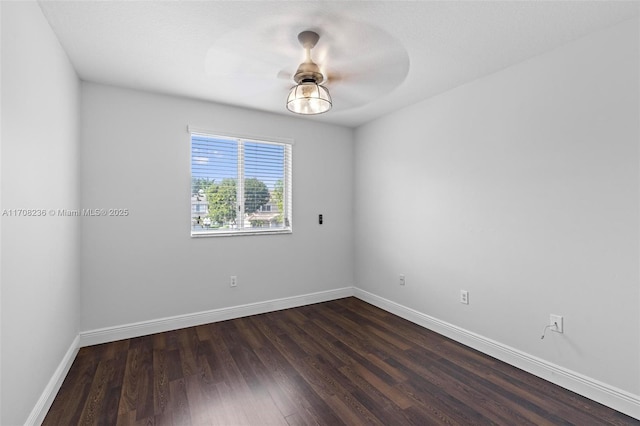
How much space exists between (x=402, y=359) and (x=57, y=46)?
3599mm

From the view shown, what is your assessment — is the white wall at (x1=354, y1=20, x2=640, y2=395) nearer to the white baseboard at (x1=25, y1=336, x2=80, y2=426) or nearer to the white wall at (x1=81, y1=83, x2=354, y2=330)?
the white wall at (x1=81, y1=83, x2=354, y2=330)

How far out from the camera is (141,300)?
120 inches

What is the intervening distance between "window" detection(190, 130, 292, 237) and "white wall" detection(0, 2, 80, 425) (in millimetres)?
1168

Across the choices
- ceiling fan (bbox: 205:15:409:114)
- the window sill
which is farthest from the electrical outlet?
the window sill

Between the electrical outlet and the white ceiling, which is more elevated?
the white ceiling

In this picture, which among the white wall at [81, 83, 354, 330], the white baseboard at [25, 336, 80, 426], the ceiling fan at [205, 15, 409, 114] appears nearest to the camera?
the white baseboard at [25, 336, 80, 426]

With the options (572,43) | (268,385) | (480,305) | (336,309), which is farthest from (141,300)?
(572,43)

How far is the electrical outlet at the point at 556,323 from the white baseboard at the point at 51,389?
11.3 ft

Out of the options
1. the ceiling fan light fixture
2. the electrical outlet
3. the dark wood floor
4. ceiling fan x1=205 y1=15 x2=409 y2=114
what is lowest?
the dark wood floor

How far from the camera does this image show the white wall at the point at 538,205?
76.6 inches

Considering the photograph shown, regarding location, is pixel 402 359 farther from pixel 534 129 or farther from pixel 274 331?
pixel 534 129

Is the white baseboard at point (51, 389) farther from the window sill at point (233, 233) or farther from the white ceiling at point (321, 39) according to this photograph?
the white ceiling at point (321, 39)

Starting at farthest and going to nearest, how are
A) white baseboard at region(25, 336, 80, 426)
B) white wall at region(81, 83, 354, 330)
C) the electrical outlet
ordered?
white wall at region(81, 83, 354, 330) < the electrical outlet < white baseboard at region(25, 336, 80, 426)
